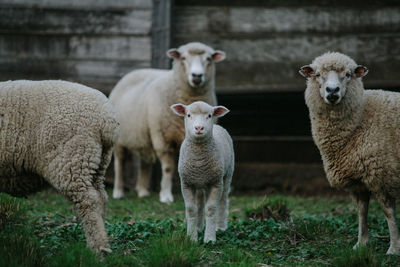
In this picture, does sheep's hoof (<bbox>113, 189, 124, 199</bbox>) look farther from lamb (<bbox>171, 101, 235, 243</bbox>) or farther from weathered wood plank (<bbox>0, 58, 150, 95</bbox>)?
lamb (<bbox>171, 101, 235, 243</bbox>)

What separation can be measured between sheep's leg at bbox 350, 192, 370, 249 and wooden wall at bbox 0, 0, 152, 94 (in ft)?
17.5

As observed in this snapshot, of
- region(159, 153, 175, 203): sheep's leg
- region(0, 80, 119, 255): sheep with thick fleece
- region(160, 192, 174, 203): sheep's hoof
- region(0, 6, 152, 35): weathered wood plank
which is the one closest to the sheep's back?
region(0, 80, 119, 255): sheep with thick fleece

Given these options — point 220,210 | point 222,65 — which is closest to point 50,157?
point 220,210

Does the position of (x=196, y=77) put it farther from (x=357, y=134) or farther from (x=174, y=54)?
(x=357, y=134)

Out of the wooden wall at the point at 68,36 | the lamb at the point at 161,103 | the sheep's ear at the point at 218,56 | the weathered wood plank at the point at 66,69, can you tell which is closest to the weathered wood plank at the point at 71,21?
the wooden wall at the point at 68,36

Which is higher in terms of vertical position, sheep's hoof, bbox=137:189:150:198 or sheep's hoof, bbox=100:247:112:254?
sheep's hoof, bbox=100:247:112:254

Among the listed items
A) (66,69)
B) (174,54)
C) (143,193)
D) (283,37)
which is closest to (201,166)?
Answer: (174,54)

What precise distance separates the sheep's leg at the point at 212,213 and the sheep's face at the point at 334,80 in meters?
1.25

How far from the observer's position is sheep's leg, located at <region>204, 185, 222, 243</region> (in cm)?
432

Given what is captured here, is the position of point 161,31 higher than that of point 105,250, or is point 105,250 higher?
point 161,31

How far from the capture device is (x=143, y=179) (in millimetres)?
8320

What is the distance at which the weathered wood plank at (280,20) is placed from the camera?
8281 mm

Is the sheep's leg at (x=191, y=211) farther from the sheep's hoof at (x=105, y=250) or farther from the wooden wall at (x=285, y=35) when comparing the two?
the wooden wall at (x=285, y=35)

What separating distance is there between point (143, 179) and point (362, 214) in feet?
14.9
